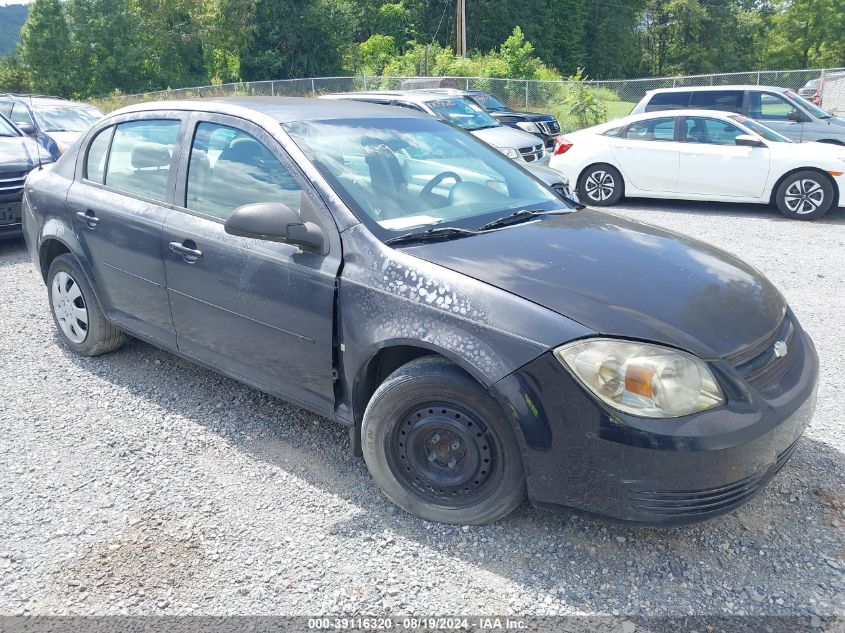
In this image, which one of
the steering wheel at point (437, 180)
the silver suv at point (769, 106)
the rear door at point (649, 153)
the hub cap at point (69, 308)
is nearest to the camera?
the steering wheel at point (437, 180)

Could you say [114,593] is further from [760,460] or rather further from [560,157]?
[560,157]

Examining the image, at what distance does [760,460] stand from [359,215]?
1.87m

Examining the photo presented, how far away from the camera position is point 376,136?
365cm

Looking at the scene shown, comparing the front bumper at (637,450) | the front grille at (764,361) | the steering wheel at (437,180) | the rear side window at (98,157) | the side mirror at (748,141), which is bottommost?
the front bumper at (637,450)

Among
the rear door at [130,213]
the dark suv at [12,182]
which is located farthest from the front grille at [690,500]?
the dark suv at [12,182]

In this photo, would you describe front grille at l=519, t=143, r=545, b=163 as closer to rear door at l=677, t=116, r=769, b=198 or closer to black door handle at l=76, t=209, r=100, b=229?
rear door at l=677, t=116, r=769, b=198

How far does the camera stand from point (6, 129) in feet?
29.6

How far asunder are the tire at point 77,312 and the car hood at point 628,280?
2559 millimetres

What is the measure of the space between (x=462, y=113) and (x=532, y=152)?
4.89ft

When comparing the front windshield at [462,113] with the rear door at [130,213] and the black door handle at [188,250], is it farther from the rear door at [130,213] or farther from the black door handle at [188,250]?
the black door handle at [188,250]

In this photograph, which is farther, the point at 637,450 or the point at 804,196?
the point at 804,196

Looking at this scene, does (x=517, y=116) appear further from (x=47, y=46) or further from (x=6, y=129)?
(x=47, y=46)

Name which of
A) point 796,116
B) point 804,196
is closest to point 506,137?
point 804,196

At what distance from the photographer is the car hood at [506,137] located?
11672mm
